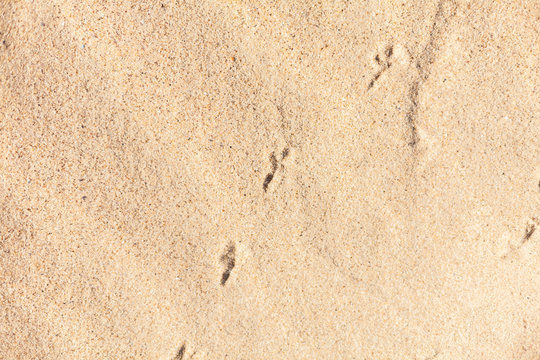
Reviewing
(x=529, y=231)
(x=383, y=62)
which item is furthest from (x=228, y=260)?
(x=529, y=231)

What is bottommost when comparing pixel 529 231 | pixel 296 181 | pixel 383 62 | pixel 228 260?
pixel 228 260

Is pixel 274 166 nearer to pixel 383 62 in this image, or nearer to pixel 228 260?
pixel 228 260

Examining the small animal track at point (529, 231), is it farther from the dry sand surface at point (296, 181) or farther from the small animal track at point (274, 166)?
the small animal track at point (274, 166)

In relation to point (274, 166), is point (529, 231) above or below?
above

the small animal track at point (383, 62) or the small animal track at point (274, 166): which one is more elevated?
the small animal track at point (383, 62)

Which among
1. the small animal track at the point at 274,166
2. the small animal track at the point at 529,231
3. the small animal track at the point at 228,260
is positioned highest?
the small animal track at the point at 529,231

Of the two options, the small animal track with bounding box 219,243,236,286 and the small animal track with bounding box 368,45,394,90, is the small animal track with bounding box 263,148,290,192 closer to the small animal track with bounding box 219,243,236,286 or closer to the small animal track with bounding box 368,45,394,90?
the small animal track with bounding box 219,243,236,286

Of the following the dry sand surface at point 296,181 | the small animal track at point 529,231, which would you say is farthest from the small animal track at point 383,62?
the small animal track at point 529,231

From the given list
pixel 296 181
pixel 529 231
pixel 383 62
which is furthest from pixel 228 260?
pixel 529 231
